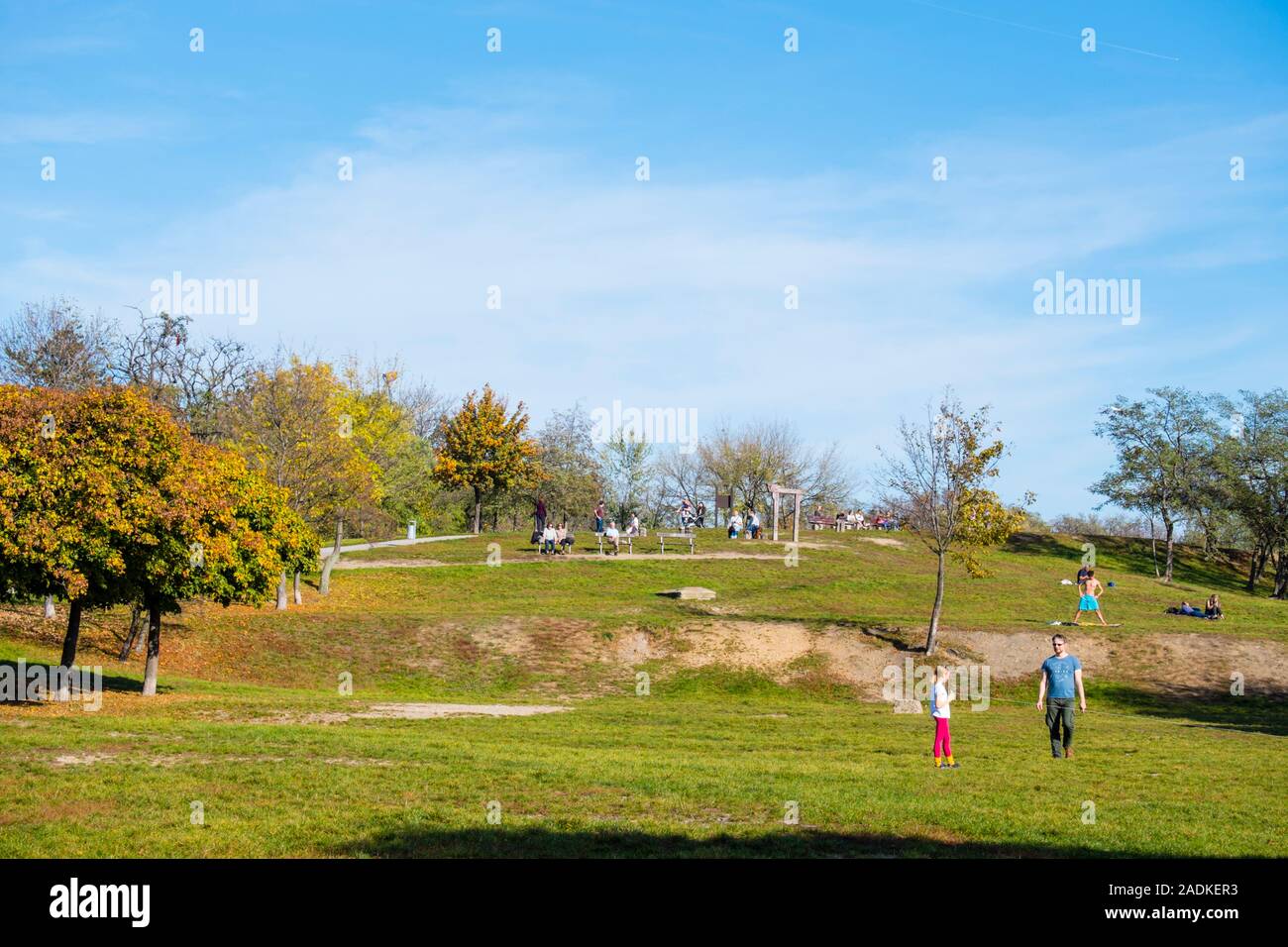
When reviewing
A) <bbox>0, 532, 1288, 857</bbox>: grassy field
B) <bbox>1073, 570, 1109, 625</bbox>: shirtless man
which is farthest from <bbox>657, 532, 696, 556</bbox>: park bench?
<bbox>1073, 570, 1109, 625</bbox>: shirtless man

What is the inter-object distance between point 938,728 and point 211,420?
47251 mm

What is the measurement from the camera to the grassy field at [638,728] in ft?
42.1

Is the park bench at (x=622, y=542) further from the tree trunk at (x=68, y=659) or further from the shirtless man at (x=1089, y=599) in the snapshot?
the tree trunk at (x=68, y=659)

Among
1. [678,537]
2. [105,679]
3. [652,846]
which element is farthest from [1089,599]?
[652,846]

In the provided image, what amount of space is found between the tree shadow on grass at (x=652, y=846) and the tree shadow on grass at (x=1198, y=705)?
1947 centimetres

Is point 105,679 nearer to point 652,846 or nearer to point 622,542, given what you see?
point 652,846

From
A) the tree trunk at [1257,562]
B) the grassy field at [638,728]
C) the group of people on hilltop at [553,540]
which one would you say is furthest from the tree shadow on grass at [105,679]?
the tree trunk at [1257,562]

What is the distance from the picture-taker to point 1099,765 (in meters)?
19.0

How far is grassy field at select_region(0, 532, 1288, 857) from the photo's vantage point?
1284 cm

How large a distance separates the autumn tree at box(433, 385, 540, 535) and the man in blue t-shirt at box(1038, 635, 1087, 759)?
53905mm

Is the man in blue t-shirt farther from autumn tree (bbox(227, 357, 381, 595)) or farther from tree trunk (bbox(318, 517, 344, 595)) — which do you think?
tree trunk (bbox(318, 517, 344, 595))

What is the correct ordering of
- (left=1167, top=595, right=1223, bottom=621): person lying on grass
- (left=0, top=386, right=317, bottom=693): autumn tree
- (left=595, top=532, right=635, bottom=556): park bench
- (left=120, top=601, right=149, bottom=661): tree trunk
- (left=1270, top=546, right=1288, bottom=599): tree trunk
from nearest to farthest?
(left=0, top=386, right=317, bottom=693): autumn tree
(left=120, top=601, right=149, bottom=661): tree trunk
(left=1167, top=595, right=1223, bottom=621): person lying on grass
(left=595, top=532, right=635, bottom=556): park bench
(left=1270, top=546, right=1288, bottom=599): tree trunk

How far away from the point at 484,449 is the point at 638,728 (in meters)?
48.3
